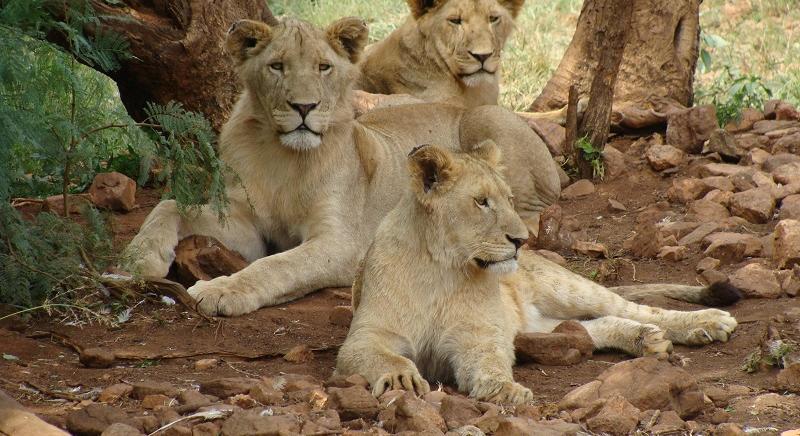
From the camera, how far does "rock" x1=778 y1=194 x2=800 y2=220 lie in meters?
7.44

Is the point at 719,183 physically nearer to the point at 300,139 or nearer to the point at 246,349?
the point at 300,139

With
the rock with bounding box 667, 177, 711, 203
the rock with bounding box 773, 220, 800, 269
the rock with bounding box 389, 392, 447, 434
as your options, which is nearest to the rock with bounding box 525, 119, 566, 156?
the rock with bounding box 667, 177, 711, 203

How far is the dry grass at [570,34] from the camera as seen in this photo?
12000 mm

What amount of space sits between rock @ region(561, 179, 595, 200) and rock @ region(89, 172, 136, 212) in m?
3.26

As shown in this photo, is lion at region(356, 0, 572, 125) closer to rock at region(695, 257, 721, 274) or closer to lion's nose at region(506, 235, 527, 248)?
rock at region(695, 257, 721, 274)

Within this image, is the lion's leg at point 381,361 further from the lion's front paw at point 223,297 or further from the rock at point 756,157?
the rock at point 756,157

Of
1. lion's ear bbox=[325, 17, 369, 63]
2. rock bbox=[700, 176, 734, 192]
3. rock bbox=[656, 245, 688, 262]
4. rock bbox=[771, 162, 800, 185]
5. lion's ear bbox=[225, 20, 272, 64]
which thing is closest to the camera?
lion's ear bbox=[225, 20, 272, 64]

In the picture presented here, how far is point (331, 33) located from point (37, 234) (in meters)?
2.26

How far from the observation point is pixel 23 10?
17.5 ft

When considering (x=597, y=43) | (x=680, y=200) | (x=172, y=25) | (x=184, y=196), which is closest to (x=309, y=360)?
(x=184, y=196)

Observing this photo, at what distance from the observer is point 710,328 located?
A: 5559 mm

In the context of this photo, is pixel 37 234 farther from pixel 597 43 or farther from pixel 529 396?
pixel 597 43

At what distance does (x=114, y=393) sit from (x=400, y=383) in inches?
41.4

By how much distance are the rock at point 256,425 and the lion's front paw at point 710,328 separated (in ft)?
8.42
